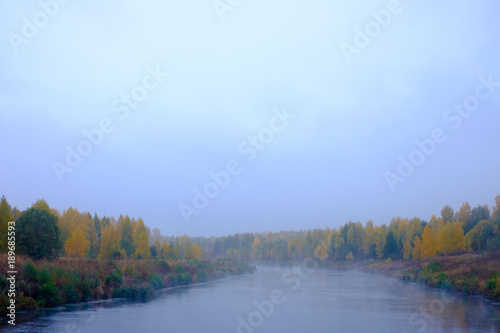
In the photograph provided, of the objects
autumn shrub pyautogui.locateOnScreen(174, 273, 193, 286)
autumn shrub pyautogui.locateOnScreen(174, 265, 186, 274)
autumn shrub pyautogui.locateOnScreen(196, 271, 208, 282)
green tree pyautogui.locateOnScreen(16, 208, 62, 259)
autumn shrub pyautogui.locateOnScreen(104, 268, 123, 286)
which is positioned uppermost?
green tree pyautogui.locateOnScreen(16, 208, 62, 259)

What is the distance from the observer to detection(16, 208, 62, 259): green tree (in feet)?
97.1

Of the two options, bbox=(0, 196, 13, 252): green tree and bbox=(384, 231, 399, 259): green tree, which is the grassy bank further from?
bbox=(384, 231, 399, 259): green tree

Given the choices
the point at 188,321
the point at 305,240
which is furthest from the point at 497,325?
the point at 305,240

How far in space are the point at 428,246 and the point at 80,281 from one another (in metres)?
52.1

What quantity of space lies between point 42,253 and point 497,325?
2650 centimetres

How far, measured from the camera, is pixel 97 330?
17.0 meters

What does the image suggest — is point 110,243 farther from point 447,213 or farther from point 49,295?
point 447,213

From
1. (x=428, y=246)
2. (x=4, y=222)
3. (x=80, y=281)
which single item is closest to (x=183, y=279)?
(x=4, y=222)

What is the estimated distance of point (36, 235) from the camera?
2988 centimetres

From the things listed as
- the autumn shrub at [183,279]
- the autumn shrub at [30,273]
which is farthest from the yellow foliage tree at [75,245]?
the autumn shrub at [30,273]

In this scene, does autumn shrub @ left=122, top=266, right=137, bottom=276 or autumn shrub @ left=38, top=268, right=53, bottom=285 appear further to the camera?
autumn shrub @ left=122, top=266, right=137, bottom=276

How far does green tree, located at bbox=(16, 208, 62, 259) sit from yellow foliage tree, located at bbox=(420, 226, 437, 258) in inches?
1999

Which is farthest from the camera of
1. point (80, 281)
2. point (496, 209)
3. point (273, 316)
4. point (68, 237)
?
point (496, 209)

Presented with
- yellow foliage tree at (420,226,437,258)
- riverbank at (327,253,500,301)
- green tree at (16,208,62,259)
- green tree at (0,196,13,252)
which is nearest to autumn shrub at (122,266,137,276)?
green tree at (16,208,62,259)
